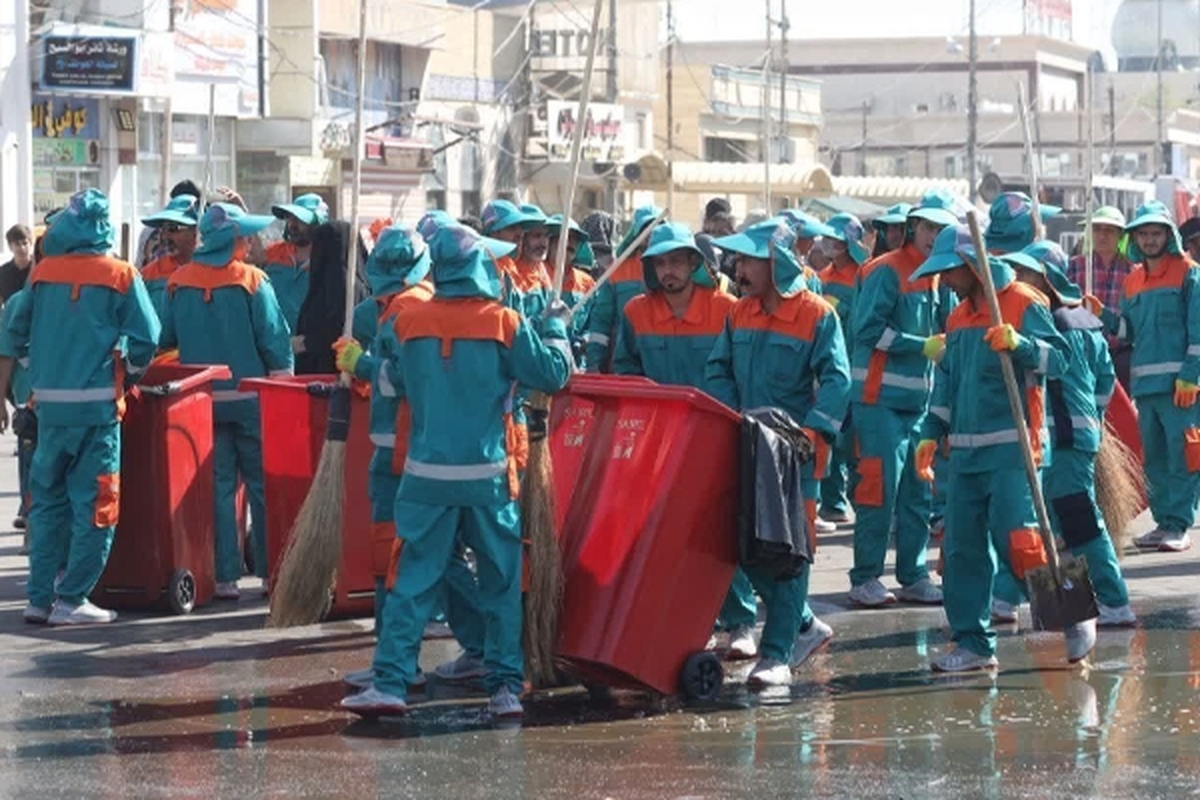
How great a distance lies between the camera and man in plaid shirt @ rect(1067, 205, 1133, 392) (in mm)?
16266

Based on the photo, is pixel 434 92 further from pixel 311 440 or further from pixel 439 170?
pixel 311 440

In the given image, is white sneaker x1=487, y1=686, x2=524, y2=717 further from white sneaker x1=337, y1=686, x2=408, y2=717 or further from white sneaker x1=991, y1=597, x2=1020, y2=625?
white sneaker x1=991, y1=597, x2=1020, y2=625

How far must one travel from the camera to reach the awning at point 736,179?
171 ft

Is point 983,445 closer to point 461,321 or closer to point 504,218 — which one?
point 461,321

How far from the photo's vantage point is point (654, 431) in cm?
941

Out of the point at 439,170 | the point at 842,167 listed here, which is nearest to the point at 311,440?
the point at 439,170

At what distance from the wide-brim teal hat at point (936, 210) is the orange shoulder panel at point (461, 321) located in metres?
3.31

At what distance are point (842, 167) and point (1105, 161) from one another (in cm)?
911

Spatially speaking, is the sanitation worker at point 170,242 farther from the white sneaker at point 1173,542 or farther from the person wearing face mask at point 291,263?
the white sneaker at point 1173,542

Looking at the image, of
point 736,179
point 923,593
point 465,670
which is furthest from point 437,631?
point 736,179

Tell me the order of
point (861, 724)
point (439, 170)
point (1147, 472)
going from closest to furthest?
point (861, 724) → point (1147, 472) → point (439, 170)

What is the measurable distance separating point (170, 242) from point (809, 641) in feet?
13.9

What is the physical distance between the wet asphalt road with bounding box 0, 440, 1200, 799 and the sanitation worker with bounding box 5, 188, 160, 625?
1.07 ft

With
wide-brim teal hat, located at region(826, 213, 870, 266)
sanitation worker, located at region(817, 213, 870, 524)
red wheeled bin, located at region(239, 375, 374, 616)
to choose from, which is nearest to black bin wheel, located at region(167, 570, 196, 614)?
red wheeled bin, located at region(239, 375, 374, 616)
